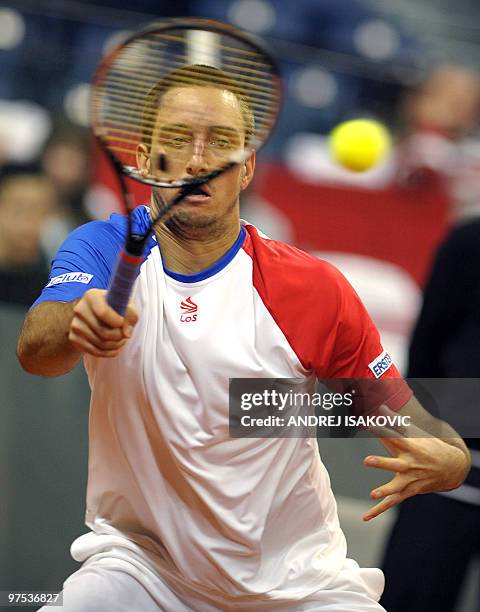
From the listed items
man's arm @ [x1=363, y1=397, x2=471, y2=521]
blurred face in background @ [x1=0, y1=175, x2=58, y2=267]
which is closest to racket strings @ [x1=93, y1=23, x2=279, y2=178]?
man's arm @ [x1=363, y1=397, x2=471, y2=521]

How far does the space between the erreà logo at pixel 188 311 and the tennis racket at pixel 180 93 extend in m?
0.16

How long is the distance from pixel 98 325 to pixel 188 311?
0.37 m

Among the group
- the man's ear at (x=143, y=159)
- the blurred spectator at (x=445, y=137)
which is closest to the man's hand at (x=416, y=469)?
the man's ear at (x=143, y=159)

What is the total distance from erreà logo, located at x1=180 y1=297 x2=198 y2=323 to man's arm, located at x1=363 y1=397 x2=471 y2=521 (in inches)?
15.5

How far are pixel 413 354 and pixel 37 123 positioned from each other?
1.51 metres

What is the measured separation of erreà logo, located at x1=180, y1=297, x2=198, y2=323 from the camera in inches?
78.5

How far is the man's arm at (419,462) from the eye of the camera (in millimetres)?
1967

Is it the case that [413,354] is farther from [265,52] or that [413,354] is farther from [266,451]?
[265,52]

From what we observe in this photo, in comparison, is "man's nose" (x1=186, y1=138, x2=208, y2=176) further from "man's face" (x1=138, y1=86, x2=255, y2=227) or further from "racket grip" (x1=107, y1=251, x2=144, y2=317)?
"racket grip" (x1=107, y1=251, x2=144, y2=317)

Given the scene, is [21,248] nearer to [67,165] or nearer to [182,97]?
[67,165]

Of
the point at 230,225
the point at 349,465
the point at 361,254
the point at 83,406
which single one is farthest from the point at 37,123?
the point at 230,225

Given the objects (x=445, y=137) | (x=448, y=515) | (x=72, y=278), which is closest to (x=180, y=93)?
(x=72, y=278)

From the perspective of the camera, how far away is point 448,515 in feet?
9.35

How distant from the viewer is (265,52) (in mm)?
1882
